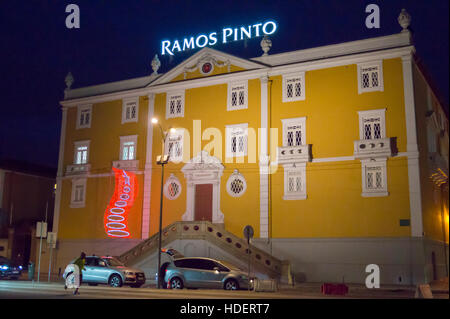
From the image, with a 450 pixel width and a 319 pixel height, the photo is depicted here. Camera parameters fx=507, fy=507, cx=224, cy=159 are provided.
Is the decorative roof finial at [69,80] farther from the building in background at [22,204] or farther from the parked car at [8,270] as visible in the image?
the parked car at [8,270]

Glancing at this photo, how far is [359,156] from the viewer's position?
31.7 m

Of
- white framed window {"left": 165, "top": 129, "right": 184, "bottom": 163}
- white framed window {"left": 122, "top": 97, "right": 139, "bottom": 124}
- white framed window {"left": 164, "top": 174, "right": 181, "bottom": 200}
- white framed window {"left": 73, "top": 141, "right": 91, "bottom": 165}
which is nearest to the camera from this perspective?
white framed window {"left": 164, "top": 174, "right": 181, "bottom": 200}

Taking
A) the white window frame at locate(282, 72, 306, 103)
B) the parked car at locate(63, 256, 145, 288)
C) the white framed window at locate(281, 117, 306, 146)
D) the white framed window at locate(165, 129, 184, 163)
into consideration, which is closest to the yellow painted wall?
the white window frame at locate(282, 72, 306, 103)

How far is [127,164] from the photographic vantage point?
3922cm

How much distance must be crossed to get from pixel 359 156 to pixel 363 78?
5161 millimetres

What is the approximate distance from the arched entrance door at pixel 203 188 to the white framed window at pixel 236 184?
85 cm

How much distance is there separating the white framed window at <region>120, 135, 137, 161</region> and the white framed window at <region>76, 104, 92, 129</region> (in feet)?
13.9

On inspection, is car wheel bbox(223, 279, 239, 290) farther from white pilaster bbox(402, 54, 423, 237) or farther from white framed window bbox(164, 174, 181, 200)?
white framed window bbox(164, 174, 181, 200)

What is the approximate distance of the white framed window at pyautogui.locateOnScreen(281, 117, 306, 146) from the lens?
3388 cm

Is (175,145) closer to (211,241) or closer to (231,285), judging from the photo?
(211,241)

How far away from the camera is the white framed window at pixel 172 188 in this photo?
37.1m

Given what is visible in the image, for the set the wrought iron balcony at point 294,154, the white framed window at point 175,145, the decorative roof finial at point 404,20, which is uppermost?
the decorative roof finial at point 404,20

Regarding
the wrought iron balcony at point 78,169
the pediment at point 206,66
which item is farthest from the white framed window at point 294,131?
the wrought iron balcony at point 78,169

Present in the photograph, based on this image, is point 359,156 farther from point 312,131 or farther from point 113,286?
point 113,286
